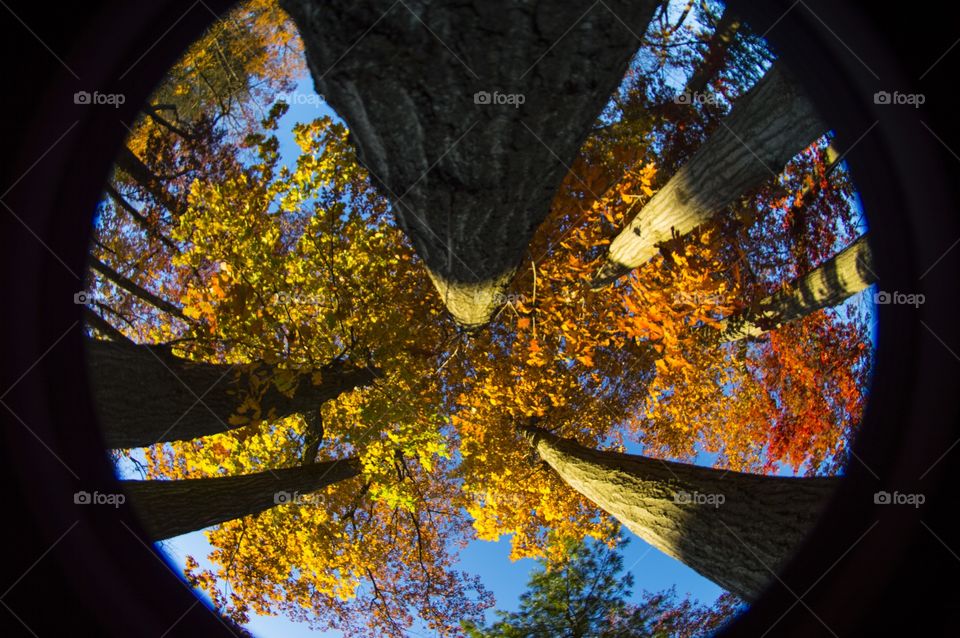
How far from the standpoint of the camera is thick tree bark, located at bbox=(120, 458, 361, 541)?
3.31 meters

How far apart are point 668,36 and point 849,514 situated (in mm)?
5403

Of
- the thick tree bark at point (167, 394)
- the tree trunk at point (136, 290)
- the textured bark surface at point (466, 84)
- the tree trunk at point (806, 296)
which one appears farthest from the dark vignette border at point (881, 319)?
the textured bark surface at point (466, 84)

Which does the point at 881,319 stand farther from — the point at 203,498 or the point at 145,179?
the point at 145,179

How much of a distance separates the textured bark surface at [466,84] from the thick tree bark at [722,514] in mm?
2710

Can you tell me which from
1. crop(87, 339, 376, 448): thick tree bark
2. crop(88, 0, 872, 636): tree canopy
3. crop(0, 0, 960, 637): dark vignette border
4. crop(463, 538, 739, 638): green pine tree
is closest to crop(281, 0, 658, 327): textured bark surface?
crop(88, 0, 872, 636): tree canopy

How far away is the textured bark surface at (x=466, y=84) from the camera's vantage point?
1443 mm

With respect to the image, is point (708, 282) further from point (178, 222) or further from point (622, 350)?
point (178, 222)

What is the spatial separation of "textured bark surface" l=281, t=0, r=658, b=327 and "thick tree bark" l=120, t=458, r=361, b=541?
3.27m

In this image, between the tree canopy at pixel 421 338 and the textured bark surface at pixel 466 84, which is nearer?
the textured bark surface at pixel 466 84

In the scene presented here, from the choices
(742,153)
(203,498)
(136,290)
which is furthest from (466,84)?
(136,290)

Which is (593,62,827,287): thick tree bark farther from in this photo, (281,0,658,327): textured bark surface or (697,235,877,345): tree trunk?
(281,0,658,327): textured bark surface

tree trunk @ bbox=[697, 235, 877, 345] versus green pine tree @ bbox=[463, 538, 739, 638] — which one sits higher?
tree trunk @ bbox=[697, 235, 877, 345]

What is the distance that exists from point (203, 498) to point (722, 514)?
4.58 meters

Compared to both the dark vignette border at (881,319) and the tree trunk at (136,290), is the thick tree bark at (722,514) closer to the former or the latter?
the dark vignette border at (881,319)
